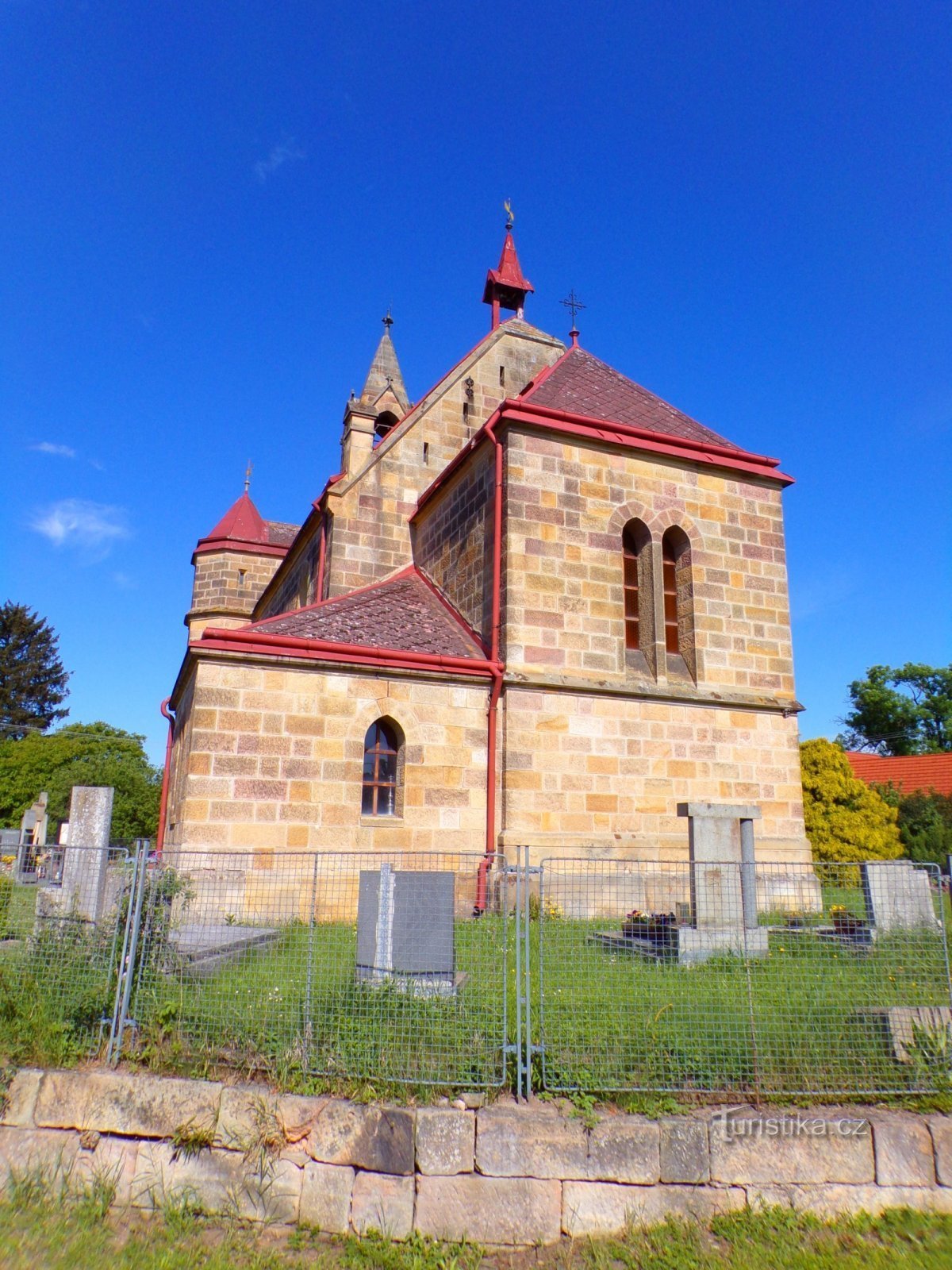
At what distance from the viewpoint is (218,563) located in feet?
82.2

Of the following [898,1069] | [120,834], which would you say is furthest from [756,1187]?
[120,834]

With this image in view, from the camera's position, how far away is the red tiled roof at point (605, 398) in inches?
520

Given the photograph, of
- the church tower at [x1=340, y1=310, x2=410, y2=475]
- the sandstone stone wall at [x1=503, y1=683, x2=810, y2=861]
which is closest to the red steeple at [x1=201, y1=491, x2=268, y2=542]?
the church tower at [x1=340, y1=310, x2=410, y2=475]

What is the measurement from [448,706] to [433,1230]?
22.8 feet

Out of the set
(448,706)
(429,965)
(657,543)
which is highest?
(657,543)

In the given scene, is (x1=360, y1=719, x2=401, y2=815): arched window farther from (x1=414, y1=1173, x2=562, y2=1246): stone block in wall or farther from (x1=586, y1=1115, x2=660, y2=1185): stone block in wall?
(x1=586, y1=1115, x2=660, y2=1185): stone block in wall

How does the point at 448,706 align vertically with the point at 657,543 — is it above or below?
below

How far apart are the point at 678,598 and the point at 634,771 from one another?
3019 mm

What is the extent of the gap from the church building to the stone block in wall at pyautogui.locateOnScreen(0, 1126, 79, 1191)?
3.83 meters

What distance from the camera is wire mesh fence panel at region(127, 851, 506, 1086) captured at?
5.03 metres

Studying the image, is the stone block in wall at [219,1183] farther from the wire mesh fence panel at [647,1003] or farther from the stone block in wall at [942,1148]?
the stone block in wall at [942,1148]

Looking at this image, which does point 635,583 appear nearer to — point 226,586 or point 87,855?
point 87,855

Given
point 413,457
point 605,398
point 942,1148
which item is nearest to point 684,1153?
point 942,1148

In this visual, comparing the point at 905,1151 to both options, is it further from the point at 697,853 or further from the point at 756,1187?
the point at 697,853
